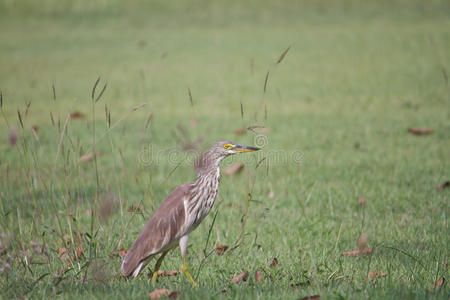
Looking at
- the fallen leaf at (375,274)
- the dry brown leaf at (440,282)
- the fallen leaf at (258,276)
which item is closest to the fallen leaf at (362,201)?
the fallen leaf at (375,274)

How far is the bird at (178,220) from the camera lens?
138 inches

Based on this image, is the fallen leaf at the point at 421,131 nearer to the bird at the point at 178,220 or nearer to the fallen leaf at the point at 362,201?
the fallen leaf at the point at 362,201

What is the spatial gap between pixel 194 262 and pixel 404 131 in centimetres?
542

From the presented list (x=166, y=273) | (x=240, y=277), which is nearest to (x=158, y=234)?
(x=166, y=273)

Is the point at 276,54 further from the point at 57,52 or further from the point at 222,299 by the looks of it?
the point at 222,299

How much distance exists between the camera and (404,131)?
8312 mm

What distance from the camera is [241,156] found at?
737 cm

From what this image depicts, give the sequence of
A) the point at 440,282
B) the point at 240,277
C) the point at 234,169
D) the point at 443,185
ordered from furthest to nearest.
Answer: the point at 234,169
the point at 443,185
the point at 240,277
the point at 440,282

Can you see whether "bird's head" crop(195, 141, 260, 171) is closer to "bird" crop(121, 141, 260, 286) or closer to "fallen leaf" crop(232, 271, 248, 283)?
"bird" crop(121, 141, 260, 286)

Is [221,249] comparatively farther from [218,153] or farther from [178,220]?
[218,153]

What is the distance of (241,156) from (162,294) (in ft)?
14.3

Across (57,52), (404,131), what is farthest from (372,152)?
(57,52)

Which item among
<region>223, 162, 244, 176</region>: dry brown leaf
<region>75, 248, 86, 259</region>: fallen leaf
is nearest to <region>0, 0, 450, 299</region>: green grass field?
<region>75, 248, 86, 259</region>: fallen leaf

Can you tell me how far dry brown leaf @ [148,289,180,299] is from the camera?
3098mm
